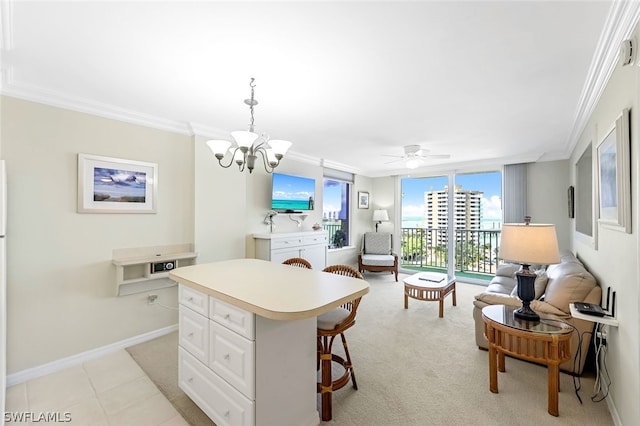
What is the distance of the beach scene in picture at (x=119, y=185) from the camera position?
2623 millimetres

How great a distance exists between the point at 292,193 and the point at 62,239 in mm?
2778

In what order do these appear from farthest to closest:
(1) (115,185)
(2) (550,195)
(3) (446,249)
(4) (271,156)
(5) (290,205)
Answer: (3) (446,249), (2) (550,195), (5) (290,205), (1) (115,185), (4) (271,156)

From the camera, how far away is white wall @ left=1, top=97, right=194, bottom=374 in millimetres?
2209

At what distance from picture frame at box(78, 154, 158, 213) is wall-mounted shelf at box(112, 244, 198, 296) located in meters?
0.44

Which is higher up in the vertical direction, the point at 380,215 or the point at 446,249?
the point at 380,215

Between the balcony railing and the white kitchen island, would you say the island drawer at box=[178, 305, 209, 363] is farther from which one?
the balcony railing

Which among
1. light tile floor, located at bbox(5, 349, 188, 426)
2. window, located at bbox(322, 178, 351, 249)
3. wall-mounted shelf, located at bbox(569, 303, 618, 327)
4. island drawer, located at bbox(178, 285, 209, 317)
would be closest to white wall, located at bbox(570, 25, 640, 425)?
wall-mounted shelf, located at bbox(569, 303, 618, 327)

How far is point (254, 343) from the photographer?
142cm

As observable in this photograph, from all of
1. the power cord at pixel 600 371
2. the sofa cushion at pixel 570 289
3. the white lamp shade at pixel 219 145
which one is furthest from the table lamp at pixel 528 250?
the white lamp shade at pixel 219 145

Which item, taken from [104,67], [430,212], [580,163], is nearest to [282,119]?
[104,67]

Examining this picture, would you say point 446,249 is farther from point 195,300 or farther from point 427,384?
point 195,300

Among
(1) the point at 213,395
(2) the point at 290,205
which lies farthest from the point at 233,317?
(2) the point at 290,205

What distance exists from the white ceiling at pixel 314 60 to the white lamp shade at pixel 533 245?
115cm

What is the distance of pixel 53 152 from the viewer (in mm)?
2375
